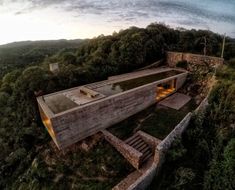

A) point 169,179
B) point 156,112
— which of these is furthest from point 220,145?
point 156,112

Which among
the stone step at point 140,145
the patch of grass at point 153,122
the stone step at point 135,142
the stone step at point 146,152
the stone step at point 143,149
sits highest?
the patch of grass at point 153,122

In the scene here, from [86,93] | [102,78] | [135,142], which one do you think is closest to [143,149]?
[135,142]

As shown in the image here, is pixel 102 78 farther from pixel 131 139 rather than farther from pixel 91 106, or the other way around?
pixel 131 139

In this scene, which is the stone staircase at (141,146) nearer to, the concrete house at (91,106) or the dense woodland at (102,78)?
the dense woodland at (102,78)

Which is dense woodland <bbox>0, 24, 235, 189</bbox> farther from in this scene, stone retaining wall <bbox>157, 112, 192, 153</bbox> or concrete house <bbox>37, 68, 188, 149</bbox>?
concrete house <bbox>37, 68, 188, 149</bbox>

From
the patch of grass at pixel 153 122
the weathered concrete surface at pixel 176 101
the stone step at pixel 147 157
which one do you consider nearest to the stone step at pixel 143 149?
the stone step at pixel 147 157
